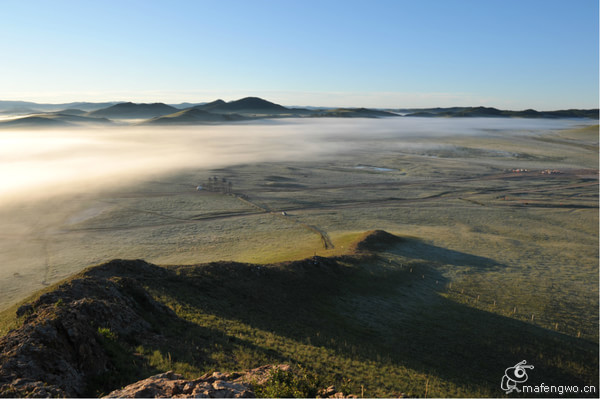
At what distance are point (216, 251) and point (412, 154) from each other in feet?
373

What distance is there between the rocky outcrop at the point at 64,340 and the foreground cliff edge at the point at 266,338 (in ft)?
0.17

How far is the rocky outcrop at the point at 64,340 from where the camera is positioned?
1330 cm

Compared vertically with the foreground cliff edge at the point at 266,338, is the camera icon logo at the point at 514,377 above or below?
below

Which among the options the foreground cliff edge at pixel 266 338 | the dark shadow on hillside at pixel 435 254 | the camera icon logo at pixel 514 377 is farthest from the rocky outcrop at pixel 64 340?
the dark shadow on hillside at pixel 435 254

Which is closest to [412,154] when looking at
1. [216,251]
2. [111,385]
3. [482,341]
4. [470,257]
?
[470,257]

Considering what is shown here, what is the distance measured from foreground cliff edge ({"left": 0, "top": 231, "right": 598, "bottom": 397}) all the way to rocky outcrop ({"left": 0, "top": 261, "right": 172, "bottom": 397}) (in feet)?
0.17

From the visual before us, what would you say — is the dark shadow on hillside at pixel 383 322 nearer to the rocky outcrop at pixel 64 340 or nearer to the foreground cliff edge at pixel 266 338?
the foreground cliff edge at pixel 266 338

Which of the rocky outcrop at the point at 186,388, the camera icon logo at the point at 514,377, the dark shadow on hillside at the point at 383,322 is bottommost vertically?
the camera icon logo at the point at 514,377

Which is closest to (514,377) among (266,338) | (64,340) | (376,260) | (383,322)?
(383,322)

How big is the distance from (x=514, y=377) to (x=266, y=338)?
15.7m

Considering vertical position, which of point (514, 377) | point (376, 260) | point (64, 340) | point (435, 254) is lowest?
point (514, 377)

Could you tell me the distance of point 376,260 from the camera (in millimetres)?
42281

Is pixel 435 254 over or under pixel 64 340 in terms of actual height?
under

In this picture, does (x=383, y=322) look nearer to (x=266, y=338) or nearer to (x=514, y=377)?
(x=514, y=377)
